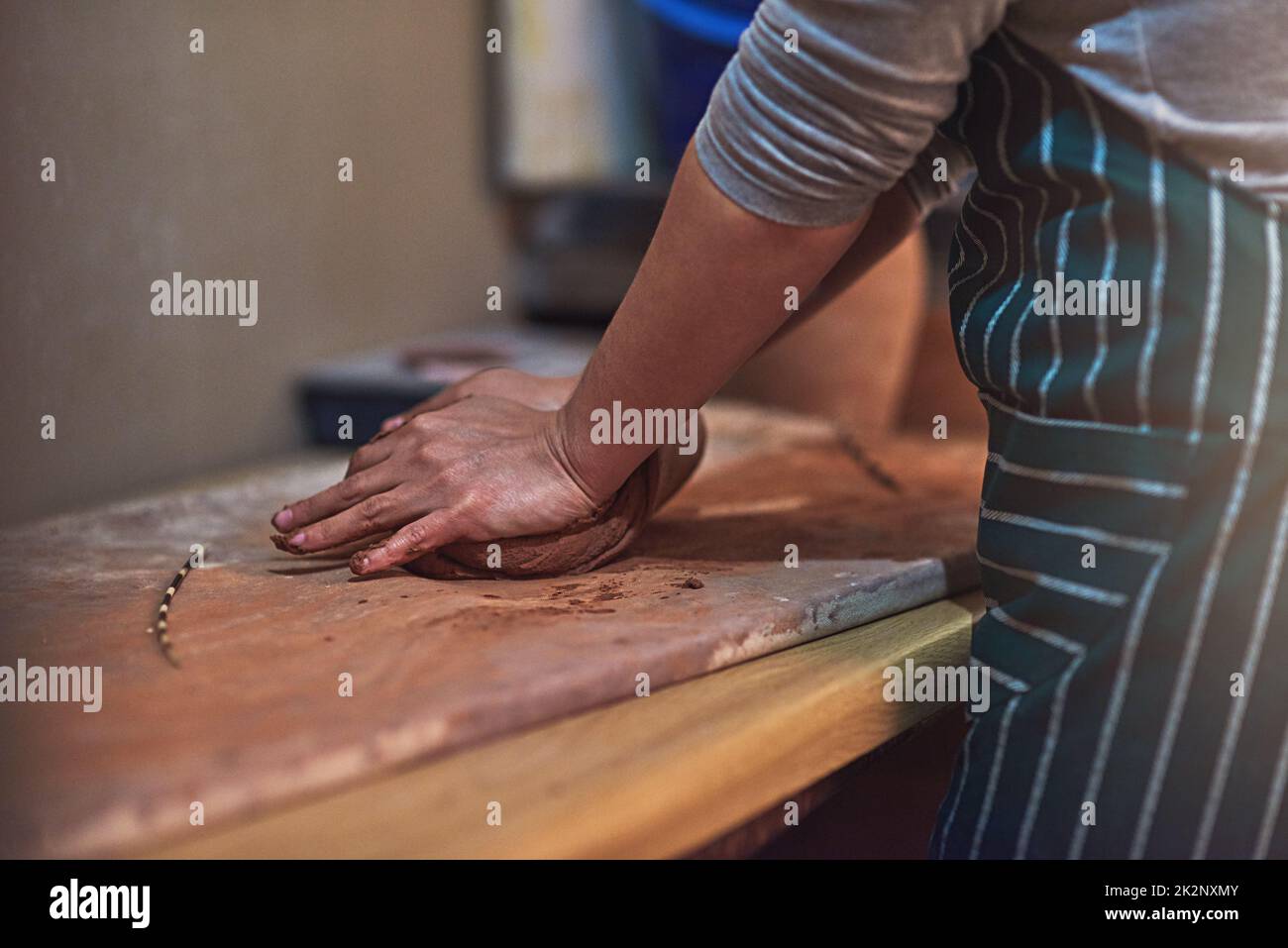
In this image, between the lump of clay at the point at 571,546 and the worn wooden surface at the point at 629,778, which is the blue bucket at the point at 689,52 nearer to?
the lump of clay at the point at 571,546

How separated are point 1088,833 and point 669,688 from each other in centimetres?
25

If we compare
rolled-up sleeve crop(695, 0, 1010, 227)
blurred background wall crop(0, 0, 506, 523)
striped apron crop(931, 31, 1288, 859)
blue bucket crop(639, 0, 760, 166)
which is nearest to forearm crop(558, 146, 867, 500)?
rolled-up sleeve crop(695, 0, 1010, 227)

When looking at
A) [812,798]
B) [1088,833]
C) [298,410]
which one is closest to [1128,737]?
[1088,833]

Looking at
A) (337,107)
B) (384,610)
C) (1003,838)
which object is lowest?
(1003,838)

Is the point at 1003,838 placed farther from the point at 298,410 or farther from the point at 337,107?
the point at 337,107

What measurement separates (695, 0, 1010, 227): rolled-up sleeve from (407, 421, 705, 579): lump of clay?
294 millimetres

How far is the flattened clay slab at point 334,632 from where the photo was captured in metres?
0.60

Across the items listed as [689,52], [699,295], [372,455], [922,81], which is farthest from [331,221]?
[922,81]

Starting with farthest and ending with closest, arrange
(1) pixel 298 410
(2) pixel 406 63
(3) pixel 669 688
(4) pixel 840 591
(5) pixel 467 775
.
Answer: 1. (2) pixel 406 63
2. (1) pixel 298 410
3. (4) pixel 840 591
4. (3) pixel 669 688
5. (5) pixel 467 775

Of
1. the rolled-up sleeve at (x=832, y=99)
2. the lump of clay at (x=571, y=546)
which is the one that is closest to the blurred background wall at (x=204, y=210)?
the lump of clay at (x=571, y=546)

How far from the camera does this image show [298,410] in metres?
1.64

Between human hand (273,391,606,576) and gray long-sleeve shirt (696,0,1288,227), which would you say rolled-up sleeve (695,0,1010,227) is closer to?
gray long-sleeve shirt (696,0,1288,227)

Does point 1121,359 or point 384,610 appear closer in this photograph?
point 1121,359

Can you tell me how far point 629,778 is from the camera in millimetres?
620
